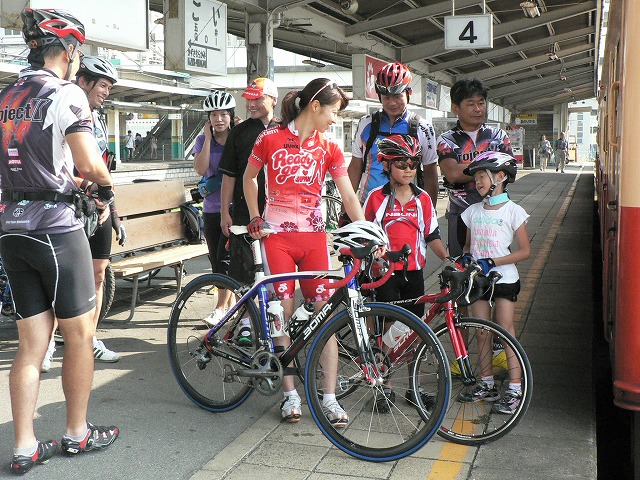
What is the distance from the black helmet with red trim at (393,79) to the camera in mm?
5066

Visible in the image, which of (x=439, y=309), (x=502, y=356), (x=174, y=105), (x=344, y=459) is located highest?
(x=174, y=105)

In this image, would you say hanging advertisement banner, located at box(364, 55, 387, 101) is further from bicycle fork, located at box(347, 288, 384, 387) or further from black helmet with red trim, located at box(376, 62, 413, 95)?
bicycle fork, located at box(347, 288, 384, 387)

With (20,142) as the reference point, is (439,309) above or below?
below

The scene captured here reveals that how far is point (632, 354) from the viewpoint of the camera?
3.88 metres

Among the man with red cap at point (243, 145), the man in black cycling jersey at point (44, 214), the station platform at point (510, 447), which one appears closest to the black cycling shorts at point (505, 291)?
the station platform at point (510, 447)

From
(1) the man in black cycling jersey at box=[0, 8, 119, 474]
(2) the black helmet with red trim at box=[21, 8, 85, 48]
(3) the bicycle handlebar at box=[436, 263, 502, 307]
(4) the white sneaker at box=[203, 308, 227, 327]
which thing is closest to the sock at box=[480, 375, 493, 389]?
(3) the bicycle handlebar at box=[436, 263, 502, 307]

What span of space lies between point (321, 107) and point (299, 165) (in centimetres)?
33

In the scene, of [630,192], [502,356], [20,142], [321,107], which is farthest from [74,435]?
[630,192]

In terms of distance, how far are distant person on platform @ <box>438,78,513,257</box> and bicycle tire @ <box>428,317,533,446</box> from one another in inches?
38.1

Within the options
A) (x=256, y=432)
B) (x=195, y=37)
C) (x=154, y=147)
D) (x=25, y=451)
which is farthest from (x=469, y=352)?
(x=154, y=147)

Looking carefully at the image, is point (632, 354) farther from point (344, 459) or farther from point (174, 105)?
point (174, 105)

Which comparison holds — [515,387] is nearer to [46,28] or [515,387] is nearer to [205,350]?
[205,350]

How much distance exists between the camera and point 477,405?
185 inches

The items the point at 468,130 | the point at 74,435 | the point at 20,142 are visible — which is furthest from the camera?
the point at 468,130
